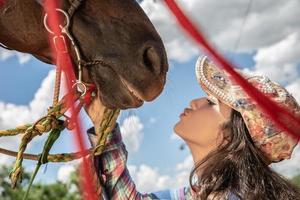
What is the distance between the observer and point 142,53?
4.40 ft

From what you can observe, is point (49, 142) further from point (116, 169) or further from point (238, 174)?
point (238, 174)

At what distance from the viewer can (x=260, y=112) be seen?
1.69m

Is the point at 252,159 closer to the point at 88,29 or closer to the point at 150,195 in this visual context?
the point at 150,195

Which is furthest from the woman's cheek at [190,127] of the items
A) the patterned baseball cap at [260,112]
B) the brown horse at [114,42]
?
the brown horse at [114,42]

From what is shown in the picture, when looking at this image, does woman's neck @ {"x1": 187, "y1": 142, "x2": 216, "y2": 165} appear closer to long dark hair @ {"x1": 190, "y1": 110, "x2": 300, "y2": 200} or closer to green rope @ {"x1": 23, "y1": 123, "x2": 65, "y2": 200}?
long dark hair @ {"x1": 190, "y1": 110, "x2": 300, "y2": 200}

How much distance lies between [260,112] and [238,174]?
0.66 feet

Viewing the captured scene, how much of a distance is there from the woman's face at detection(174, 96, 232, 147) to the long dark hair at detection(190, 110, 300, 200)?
0.04m

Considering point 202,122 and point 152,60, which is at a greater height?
point 152,60

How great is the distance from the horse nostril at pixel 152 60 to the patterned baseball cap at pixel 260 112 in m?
0.37

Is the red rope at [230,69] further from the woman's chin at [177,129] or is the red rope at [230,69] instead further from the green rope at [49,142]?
the woman's chin at [177,129]

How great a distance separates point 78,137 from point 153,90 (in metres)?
0.46

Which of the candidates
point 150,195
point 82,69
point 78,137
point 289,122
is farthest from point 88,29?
point 150,195

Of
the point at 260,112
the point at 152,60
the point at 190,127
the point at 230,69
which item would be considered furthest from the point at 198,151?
the point at 230,69

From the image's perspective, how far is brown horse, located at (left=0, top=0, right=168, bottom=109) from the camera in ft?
4.39
